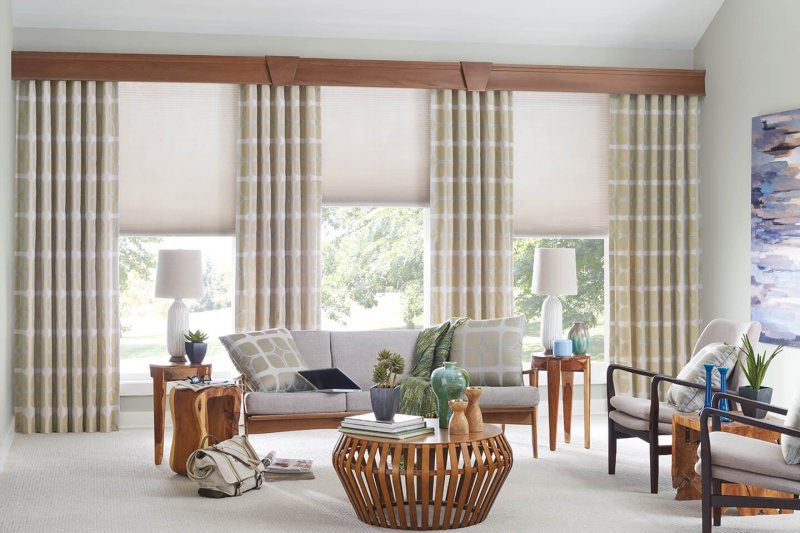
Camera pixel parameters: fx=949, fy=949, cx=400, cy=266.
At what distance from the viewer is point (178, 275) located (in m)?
6.20

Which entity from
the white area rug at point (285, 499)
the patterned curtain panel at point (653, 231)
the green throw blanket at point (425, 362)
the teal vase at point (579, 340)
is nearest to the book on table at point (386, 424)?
the white area rug at point (285, 499)

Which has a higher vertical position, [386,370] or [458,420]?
[386,370]

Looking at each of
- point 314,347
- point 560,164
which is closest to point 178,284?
point 314,347

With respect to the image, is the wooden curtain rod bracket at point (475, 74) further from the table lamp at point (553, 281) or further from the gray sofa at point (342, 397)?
the gray sofa at point (342, 397)

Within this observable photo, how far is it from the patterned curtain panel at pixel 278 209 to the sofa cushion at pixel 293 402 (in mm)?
1529

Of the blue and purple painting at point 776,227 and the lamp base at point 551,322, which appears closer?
the blue and purple painting at point 776,227

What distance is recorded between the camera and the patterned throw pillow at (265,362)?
5781 mm

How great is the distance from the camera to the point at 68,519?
15.1ft

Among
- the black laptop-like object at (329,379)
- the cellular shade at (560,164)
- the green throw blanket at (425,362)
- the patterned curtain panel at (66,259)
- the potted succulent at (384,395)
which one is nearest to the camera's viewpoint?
the potted succulent at (384,395)

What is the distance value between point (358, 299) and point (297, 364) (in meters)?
2.14

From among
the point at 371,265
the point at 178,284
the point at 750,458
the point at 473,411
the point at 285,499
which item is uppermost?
the point at 371,265

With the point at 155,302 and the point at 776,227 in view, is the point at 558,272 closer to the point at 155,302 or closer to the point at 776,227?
the point at 776,227

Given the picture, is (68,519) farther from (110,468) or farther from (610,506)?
(610,506)

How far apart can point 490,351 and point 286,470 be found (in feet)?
5.07
